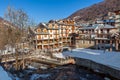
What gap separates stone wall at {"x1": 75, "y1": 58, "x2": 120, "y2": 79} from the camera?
81.3ft

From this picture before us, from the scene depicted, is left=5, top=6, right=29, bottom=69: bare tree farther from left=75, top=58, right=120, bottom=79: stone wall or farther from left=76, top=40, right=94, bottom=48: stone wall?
left=76, top=40, right=94, bottom=48: stone wall

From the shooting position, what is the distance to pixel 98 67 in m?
29.2

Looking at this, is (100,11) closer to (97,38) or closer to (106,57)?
(97,38)

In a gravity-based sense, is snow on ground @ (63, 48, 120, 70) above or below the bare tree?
below

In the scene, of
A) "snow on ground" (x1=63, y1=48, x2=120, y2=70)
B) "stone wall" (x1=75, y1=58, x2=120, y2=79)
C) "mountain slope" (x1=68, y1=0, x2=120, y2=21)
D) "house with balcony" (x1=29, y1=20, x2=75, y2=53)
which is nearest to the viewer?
"stone wall" (x1=75, y1=58, x2=120, y2=79)

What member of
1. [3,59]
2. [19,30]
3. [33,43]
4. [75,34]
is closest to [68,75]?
[19,30]

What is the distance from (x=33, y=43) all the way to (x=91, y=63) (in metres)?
28.8

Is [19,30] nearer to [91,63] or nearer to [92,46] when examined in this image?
[91,63]

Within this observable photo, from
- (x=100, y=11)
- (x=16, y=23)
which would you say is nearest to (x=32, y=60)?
(x=16, y=23)

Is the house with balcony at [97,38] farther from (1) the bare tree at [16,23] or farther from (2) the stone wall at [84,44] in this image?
(1) the bare tree at [16,23]

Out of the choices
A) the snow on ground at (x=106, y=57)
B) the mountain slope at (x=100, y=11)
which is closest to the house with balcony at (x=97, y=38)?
the snow on ground at (x=106, y=57)

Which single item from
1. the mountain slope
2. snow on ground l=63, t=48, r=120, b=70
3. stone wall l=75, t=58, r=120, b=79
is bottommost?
stone wall l=75, t=58, r=120, b=79

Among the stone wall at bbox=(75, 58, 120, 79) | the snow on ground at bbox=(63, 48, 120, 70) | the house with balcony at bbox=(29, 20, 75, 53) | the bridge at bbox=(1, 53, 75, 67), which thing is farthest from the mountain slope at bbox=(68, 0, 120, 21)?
the bridge at bbox=(1, 53, 75, 67)

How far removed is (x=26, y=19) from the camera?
1224 inches
